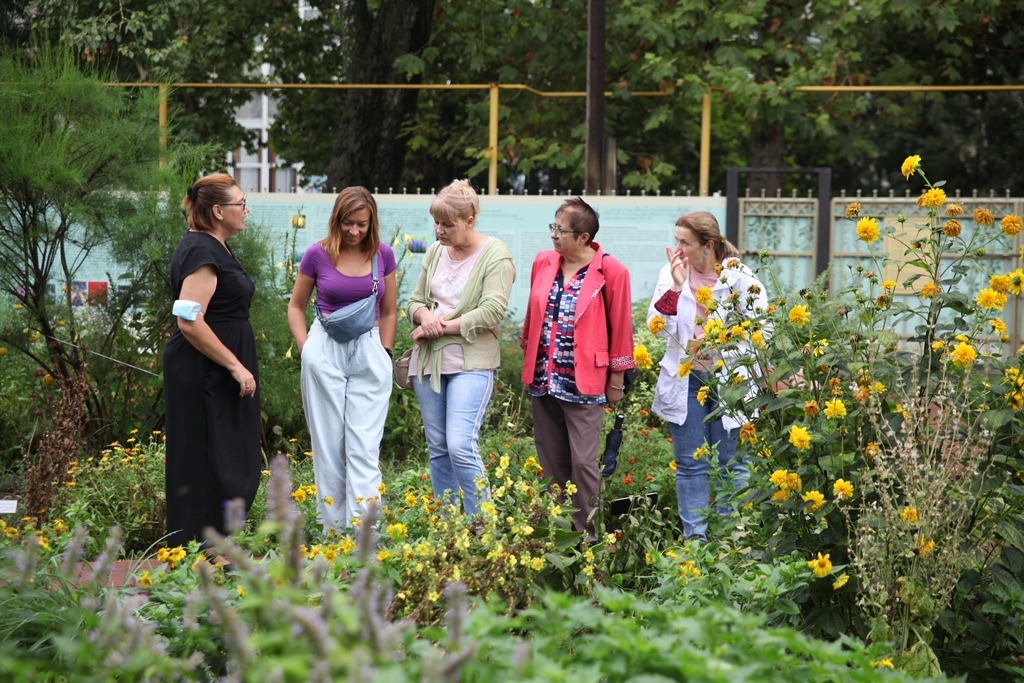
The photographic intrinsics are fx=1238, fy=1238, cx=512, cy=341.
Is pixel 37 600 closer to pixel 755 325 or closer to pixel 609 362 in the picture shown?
pixel 755 325

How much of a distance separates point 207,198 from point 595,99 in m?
A: 7.23

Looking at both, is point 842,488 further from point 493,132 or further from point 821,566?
point 493,132

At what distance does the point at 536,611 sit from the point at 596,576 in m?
1.81

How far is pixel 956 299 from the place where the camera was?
376 cm

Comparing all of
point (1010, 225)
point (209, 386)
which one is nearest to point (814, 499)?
point (1010, 225)

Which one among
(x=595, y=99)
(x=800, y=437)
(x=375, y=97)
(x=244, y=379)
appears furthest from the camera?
(x=375, y=97)

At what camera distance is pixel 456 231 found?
5.17m

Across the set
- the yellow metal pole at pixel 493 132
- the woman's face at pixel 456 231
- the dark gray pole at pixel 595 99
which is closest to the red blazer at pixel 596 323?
the woman's face at pixel 456 231

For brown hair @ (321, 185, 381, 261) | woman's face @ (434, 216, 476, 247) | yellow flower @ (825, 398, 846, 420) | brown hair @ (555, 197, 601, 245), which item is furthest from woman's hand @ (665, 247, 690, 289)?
yellow flower @ (825, 398, 846, 420)

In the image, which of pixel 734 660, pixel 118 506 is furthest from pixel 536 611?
pixel 118 506

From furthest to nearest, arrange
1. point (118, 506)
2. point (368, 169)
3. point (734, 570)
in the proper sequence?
point (368, 169)
point (118, 506)
point (734, 570)

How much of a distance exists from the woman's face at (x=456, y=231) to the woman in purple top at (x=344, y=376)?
0.28 meters

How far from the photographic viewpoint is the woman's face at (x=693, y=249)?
17.7 feet

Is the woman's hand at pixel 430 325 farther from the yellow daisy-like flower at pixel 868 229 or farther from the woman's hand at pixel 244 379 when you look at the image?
the yellow daisy-like flower at pixel 868 229
